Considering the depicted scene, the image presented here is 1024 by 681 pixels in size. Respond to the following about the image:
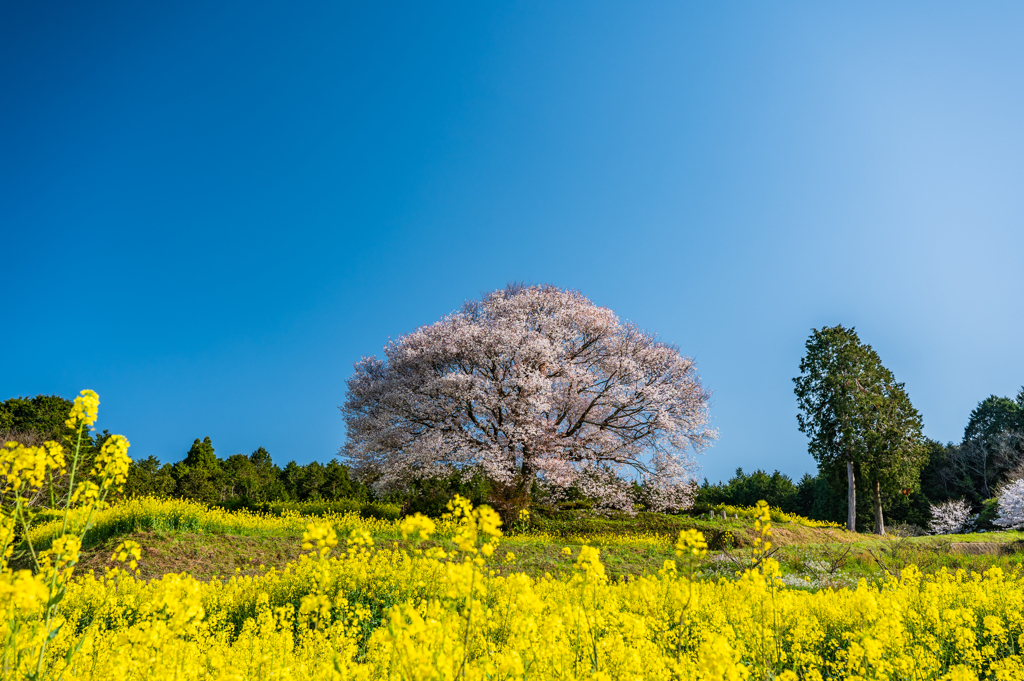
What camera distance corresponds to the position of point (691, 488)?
17.8 metres

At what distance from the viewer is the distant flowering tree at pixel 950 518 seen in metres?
27.2

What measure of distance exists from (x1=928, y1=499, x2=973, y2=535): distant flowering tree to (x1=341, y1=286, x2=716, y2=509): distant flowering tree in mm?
19045

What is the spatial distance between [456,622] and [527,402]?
13.1m

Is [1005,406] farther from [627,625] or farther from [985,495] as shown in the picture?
[627,625]

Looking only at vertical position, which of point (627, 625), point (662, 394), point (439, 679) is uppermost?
point (662, 394)

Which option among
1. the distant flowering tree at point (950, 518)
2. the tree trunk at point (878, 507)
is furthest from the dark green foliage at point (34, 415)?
the distant flowering tree at point (950, 518)

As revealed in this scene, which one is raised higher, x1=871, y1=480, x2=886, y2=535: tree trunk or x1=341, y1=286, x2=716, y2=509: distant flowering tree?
x1=341, y1=286, x2=716, y2=509: distant flowering tree

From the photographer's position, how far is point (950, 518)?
27266 mm

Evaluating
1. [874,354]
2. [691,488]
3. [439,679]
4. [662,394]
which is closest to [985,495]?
[874,354]

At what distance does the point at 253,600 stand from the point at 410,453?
9026 millimetres

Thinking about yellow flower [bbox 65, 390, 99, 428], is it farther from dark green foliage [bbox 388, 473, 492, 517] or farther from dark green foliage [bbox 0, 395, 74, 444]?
dark green foliage [bbox 0, 395, 74, 444]

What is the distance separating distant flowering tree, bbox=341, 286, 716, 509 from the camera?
15484 mm

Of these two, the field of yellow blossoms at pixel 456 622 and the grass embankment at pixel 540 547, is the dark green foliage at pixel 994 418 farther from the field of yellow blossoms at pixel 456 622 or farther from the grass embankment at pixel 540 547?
the field of yellow blossoms at pixel 456 622

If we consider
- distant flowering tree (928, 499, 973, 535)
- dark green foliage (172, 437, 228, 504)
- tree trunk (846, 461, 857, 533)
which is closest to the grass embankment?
dark green foliage (172, 437, 228, 504)
